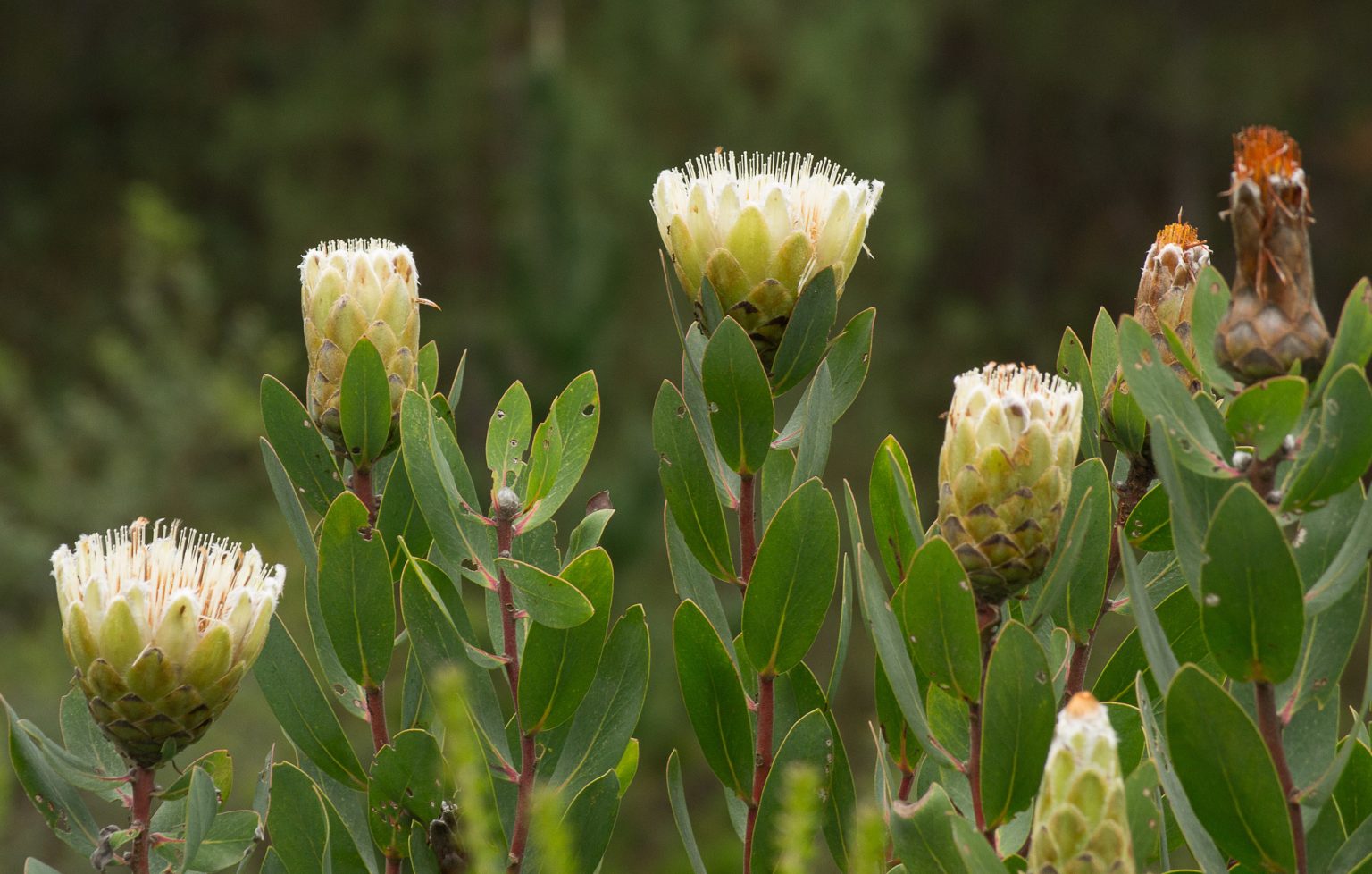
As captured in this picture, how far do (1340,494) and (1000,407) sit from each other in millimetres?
170

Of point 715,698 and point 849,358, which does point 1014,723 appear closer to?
point 715,698

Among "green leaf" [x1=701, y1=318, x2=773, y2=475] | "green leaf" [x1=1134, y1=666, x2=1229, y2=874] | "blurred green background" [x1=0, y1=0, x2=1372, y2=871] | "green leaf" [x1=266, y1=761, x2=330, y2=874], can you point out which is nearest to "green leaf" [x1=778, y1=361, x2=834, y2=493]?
"green leaf" [x1=701, y1=318, x2=773, y2=475]

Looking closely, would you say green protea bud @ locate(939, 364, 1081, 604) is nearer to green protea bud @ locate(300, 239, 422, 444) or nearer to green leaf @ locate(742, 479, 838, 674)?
green leaf @ locate(742, 479, 838, 674)

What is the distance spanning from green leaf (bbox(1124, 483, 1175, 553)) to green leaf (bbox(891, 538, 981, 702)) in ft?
0.66

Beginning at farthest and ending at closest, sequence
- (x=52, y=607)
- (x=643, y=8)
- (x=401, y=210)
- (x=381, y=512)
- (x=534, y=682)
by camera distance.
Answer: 1. (x=401, y=210)
2. (x=643, y=8)
3. (x=52, y=607)
4. (x=381, y=512)
5. (x=534, y=682)

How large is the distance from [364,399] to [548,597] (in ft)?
0.69

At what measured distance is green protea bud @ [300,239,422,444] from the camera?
3.12 ft

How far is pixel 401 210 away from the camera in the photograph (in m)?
9.72

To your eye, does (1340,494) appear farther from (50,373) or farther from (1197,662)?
(50,373)

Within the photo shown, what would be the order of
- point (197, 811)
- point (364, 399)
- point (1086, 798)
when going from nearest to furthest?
point (1086, 798), point (197, 811), point (364, 399)

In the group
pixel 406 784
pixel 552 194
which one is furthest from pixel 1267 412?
pixel 552 194

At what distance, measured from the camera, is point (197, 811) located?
80 centimetres

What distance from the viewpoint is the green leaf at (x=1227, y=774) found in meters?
0.62

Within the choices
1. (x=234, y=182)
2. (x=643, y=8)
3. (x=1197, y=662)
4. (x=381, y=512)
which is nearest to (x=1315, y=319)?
(x=1197, y=662)
